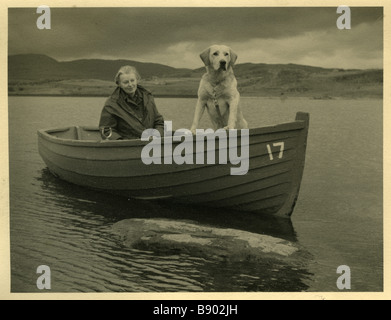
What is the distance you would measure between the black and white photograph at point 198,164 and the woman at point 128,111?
0.02 m

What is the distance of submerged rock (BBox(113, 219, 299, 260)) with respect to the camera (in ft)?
19.1

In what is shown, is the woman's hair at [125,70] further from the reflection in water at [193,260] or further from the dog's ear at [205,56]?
the reflection in water at [193,260]

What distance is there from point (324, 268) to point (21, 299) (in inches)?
122

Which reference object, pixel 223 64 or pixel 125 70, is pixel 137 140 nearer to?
pixel 125 70

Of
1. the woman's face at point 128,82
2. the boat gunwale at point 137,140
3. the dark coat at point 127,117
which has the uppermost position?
the woman's face at point 128,82

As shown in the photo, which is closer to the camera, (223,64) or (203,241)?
(203,241)

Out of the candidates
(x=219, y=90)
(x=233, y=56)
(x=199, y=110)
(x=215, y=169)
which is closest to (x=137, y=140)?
(x=199, y=110)

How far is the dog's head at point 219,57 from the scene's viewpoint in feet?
21.8

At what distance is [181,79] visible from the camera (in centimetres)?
785

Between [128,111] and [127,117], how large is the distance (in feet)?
0.26

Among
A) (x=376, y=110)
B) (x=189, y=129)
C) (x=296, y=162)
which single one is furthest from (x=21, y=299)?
(x=376, y=110)

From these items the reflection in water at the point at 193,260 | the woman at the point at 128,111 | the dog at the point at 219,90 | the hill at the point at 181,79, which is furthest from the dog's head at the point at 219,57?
the reflection in water at the point at 193,260
